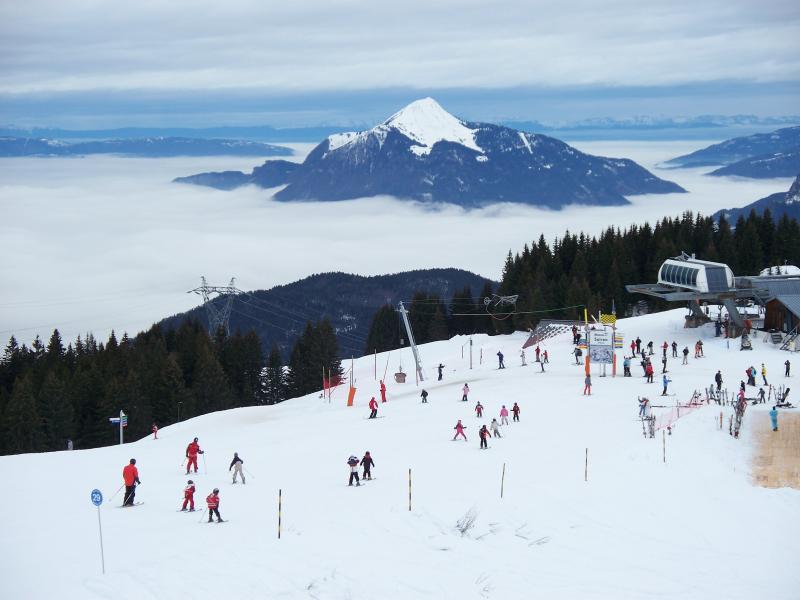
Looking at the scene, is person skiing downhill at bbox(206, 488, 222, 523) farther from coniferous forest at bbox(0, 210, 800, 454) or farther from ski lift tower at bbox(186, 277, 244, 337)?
ski lift tower at bbox(186, 277, 244, 337)

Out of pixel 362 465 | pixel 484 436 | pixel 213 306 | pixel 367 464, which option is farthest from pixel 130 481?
pixel 213 306

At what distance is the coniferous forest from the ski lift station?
22.1 m

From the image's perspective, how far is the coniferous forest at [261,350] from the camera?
72562 millimetres

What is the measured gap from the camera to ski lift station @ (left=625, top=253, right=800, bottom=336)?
59781 mm

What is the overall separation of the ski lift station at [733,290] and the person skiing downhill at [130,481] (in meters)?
38.3

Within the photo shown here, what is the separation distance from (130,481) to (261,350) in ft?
213

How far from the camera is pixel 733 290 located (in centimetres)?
6181

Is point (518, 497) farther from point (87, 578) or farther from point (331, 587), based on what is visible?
point (87, 578)

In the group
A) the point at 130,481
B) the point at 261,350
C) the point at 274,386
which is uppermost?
the point at 130,481

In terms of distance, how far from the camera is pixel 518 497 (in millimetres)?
32688

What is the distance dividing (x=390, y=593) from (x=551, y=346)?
4108cm

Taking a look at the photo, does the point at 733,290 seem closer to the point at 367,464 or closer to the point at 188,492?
the point at 367,464

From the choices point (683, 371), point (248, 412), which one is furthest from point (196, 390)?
point (683, 371)

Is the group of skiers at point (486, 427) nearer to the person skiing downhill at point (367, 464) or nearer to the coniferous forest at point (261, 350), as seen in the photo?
the person skiing downhill at point (367, 464)
